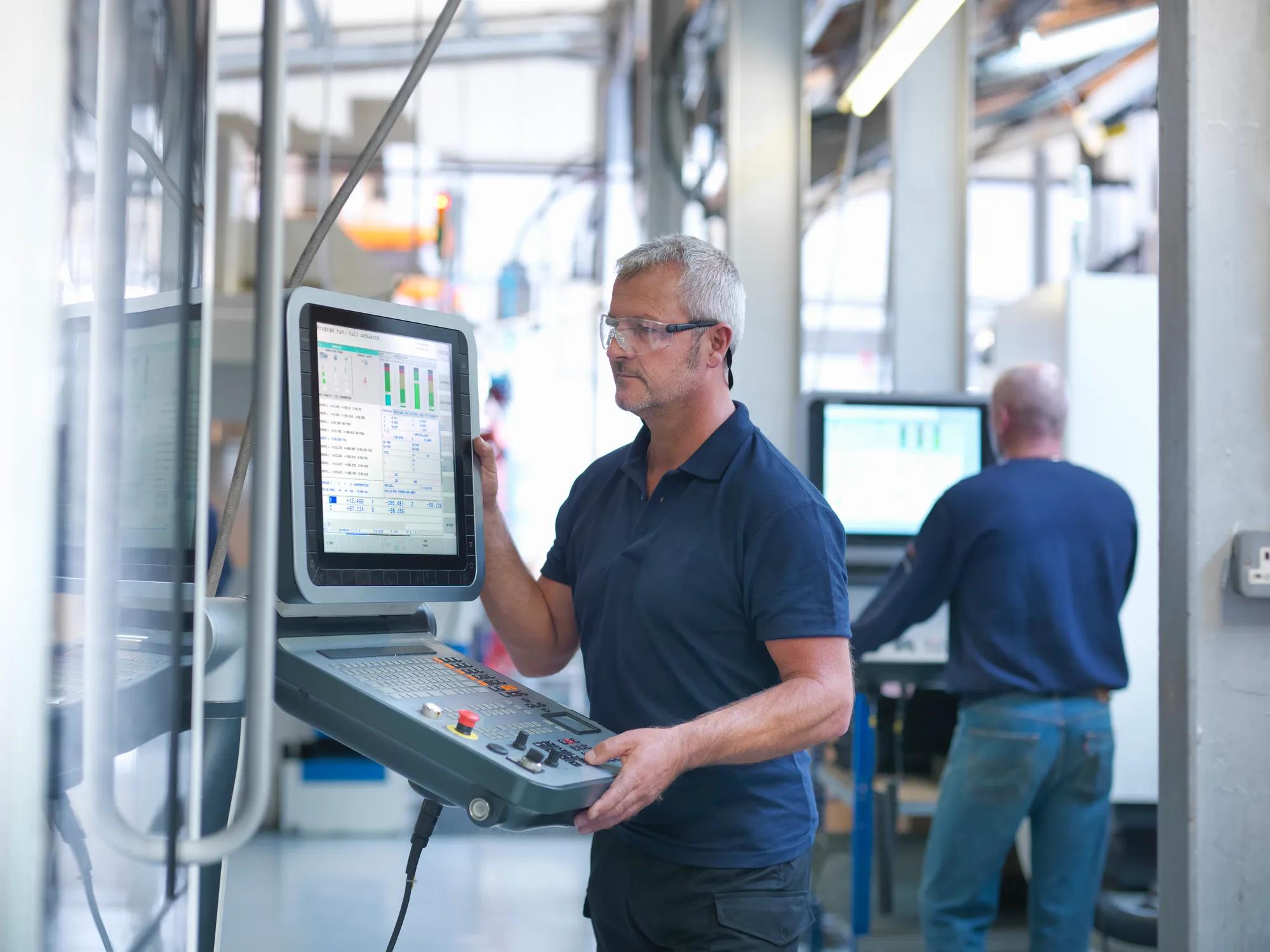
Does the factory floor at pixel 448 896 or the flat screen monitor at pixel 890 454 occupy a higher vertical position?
the flat screen monitor at pixel 890 454

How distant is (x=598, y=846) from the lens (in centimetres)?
186

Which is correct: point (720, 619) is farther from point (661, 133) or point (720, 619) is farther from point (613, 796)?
point (661, 133)

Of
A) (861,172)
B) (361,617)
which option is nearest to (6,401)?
(361,617)

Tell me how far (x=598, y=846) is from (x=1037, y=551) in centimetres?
171

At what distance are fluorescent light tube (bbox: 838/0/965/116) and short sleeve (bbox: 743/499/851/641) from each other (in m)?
1.85

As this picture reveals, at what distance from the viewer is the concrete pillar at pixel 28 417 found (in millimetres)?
866

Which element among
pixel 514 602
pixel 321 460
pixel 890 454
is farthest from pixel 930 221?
pixel 321 460

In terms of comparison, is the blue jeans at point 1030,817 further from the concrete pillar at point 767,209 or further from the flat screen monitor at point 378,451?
the flat screen monitor at point 378,451

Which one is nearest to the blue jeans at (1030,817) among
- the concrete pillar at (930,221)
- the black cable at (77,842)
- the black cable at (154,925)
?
the concrete pillar at (930,221)

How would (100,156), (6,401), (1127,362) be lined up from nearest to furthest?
(6,401), (100,156), (1127,362)

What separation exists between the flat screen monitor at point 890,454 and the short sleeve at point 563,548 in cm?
185

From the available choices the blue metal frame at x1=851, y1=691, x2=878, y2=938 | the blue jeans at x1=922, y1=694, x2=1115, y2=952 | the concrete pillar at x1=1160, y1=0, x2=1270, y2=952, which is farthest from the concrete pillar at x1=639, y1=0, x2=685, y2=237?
the concrete pillar at x1=1160, y1=0, x2=1270, y2=952

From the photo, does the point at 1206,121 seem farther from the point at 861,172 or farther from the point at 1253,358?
the point at 861,172

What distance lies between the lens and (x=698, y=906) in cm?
169
